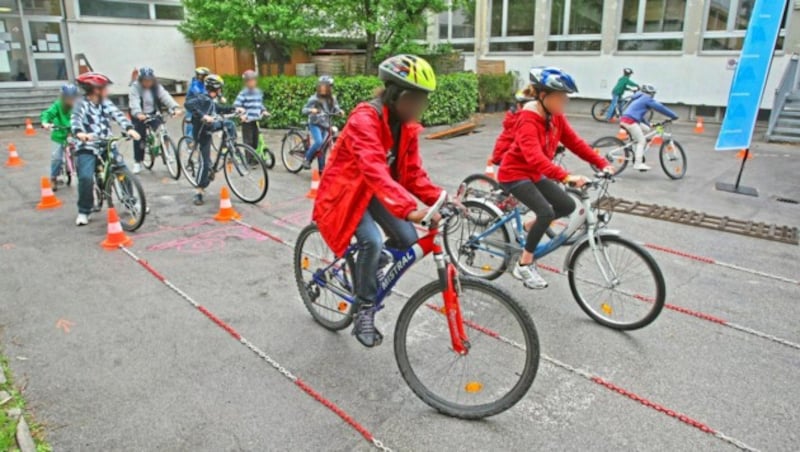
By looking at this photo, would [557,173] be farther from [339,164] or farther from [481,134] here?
[481,134]

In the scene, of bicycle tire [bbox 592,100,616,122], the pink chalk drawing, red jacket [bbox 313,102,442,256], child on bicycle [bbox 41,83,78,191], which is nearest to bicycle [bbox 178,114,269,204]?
the pink chalk drawing

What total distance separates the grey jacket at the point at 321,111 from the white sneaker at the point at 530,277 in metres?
5.39

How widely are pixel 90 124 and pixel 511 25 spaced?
711 inches

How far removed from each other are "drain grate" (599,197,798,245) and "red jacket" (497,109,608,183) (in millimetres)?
1792

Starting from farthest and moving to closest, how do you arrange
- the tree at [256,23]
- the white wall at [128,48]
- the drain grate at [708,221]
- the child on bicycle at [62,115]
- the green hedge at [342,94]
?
the white wall at [128,48] < the green hedge at [342,94] < the tree at [256,23] < the child on bicycle at [62,115] < the drain grate at [708,221]

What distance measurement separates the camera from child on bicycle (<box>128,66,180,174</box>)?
8930 millimetres

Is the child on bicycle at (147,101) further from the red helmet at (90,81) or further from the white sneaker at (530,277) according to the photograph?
the white sneaker at (530,277)

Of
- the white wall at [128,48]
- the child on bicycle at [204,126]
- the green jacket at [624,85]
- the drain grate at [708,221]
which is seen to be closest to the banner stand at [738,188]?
the drain grate at [708,221]

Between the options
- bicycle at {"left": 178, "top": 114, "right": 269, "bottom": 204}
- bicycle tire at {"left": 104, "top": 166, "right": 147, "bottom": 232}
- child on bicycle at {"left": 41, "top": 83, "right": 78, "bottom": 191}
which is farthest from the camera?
bicycle at {"left": 178, "top": 114, "right": 269, "bottom": 204}

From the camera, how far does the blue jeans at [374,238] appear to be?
342 centimetres

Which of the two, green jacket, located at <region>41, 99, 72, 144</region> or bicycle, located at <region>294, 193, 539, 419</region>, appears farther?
green jacket, located at <region>41, 99, 72, 144</region>

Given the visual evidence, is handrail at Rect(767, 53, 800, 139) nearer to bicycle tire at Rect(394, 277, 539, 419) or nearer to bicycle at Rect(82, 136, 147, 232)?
bicycle tire at Rect(394, 277, 539, 419)

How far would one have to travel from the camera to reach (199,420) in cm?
322

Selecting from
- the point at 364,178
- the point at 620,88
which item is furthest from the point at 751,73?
the point at 620,88
